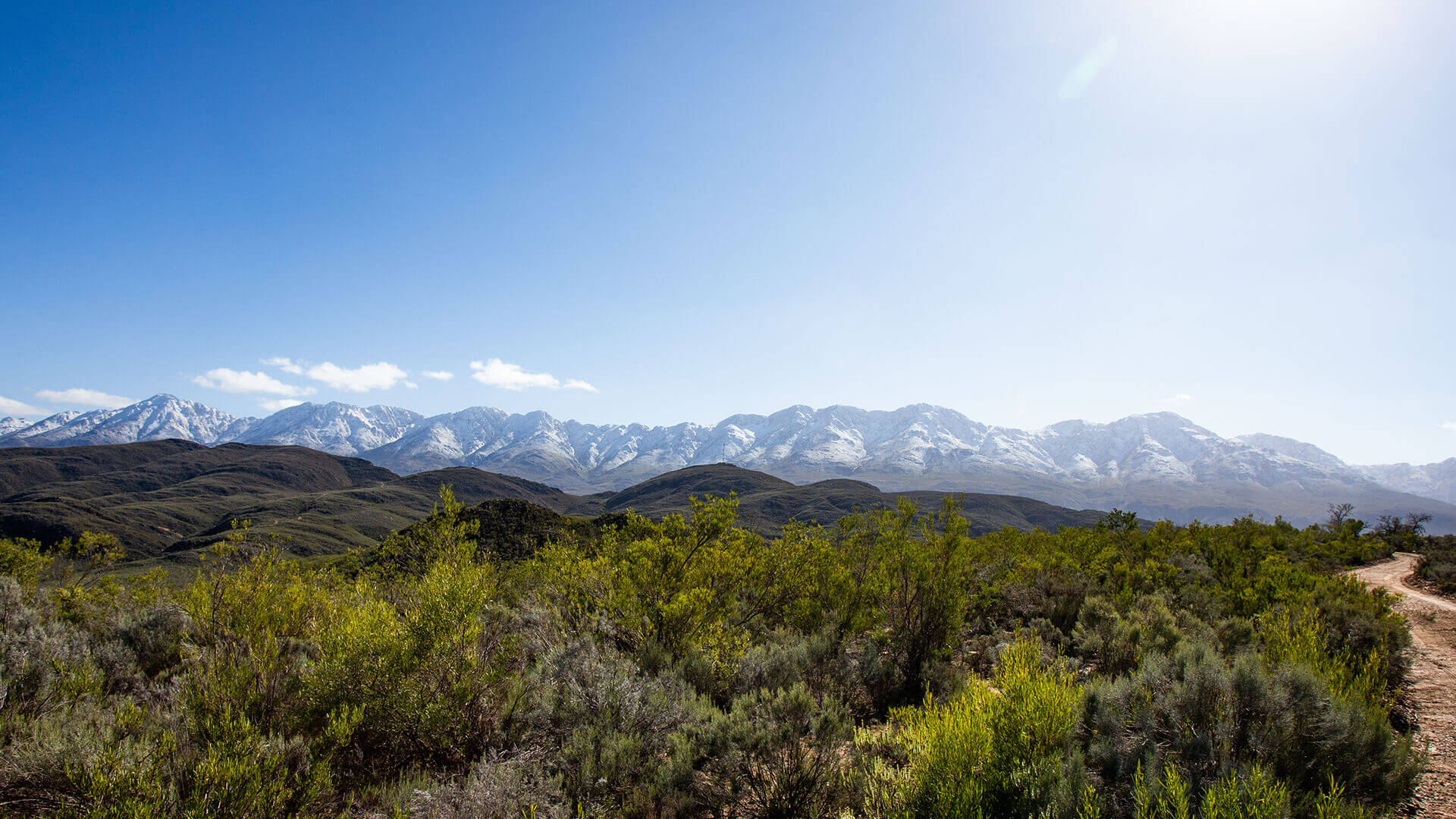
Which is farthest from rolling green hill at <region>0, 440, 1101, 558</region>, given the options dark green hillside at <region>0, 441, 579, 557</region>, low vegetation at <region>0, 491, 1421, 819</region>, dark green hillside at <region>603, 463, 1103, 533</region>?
low vegetation at <region>0, 491, 1421, 819</region>

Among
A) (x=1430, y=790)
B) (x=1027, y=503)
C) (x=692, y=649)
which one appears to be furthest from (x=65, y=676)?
(x=1027, y=503)

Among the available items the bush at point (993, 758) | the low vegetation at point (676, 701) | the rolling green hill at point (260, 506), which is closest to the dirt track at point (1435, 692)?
the low vegetation at point (676, 701)

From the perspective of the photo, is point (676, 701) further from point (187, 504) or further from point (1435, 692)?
point (187, 504)

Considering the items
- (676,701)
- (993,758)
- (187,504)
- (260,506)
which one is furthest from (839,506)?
(187,504)

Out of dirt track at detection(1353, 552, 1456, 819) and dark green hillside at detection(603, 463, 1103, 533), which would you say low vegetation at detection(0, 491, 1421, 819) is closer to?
dirt track at detection(1353, 552, 1456, 819)

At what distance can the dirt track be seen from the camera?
17.3ft

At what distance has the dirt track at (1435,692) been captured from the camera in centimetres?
529

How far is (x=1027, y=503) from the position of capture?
649 feet

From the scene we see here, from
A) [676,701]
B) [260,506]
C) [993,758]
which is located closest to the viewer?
[993,758]

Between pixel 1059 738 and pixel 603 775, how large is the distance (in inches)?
172

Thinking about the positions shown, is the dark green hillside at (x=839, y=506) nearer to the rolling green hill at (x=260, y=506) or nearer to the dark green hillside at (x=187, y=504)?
the rolling green hill at (x=260, y=506)

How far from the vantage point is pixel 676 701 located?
6777mm

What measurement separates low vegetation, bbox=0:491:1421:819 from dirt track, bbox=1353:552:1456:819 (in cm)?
47

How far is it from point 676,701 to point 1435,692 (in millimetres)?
11837
